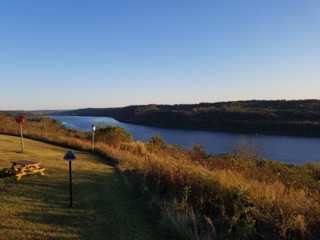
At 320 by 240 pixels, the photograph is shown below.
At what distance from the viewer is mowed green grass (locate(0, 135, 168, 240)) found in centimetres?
552

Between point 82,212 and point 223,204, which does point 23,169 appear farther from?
point 223,204

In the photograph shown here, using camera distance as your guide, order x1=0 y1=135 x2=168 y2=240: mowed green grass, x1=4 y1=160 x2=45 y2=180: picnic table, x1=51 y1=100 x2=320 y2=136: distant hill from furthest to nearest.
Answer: x1=51 y1=100 x2=320 y2=136: distant hill → x1=4 y1=160 x2=45 y2=180: picnic table → x1=0 y1=135 x2=168 y2=240: mowed green grass

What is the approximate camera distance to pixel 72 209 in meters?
6.65

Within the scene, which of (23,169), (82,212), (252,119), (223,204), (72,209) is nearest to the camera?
(223,204)

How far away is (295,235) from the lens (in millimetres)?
4898

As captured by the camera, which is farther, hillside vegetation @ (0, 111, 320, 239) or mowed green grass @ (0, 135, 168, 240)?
mowed green grass @ (0, 135, 168, 240)

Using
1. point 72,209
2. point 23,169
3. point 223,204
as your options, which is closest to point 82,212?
point 72,209

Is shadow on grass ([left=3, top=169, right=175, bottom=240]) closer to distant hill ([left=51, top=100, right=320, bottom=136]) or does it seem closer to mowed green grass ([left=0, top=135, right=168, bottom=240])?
mowed green grass ([left=0, top=135, right=168, bottom=240])

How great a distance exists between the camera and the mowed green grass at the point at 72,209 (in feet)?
18.1

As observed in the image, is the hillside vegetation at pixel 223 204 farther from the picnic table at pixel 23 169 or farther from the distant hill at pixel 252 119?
the distant hill at pixel 252 119

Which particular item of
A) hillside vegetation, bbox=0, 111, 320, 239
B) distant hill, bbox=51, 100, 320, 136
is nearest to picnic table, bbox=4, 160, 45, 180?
hillside vegetation, bbox=0, 111, 320, 239

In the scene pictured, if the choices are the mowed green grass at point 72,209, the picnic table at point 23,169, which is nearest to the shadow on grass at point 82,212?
the mowed green grass at point 72,209

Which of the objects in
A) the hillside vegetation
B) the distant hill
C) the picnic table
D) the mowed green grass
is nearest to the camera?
the hillside vegetation

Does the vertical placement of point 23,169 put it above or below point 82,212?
above
